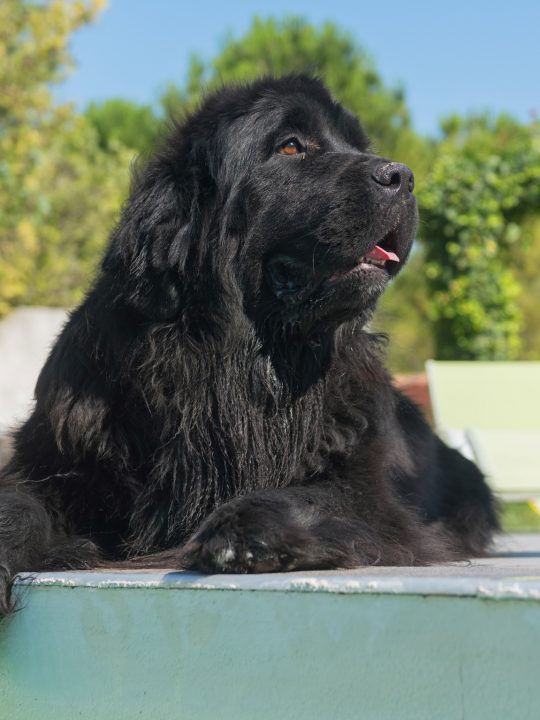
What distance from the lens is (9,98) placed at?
32.7ft

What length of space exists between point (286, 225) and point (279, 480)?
2.69 feet

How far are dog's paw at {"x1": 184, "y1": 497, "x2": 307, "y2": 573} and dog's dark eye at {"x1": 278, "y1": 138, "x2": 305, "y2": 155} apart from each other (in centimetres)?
131

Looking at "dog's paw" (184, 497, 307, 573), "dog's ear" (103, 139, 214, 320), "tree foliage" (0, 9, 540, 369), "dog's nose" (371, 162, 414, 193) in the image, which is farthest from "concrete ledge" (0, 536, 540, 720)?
"tree foliage" (0, 9, 540, 369)

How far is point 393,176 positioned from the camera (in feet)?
9.43

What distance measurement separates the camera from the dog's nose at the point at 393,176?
2850mm

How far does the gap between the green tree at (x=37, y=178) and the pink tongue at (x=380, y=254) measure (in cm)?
574

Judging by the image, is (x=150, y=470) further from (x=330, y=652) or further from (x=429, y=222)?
(x=429, y=222)

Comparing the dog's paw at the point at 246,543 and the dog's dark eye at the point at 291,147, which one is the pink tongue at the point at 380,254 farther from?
the dog's paw at the point at 246,543

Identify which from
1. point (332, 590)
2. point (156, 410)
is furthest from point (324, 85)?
point (332, 590)

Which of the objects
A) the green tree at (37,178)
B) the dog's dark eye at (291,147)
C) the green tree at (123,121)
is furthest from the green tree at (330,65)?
the dog's dark eye at (291,147)

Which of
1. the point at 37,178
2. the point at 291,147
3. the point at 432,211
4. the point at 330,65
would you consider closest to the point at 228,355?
the point at 291,147

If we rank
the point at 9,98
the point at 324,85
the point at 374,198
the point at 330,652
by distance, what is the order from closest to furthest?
the point at 330,652 < the point at 374,198 < the point at 324,85 < the point at 9,98

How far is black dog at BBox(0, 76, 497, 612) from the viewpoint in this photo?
2873 mm

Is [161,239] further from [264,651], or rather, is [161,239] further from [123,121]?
[123,121]
